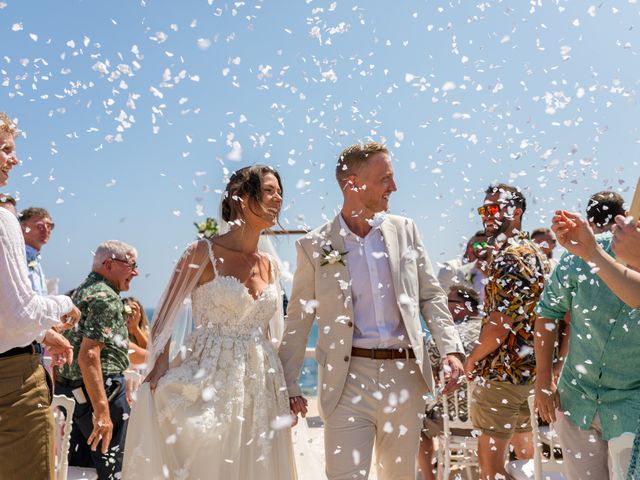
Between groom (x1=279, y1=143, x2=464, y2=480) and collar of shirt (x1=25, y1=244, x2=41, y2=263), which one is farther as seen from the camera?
collar of shirt (x1=25, y1=244, x2=41, y2=263)

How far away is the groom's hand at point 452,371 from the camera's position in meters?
3.62

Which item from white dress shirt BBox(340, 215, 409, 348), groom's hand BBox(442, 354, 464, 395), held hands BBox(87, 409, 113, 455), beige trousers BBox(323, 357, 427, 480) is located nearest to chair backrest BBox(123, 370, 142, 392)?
held hands BBox(87, 409, 113, 455)

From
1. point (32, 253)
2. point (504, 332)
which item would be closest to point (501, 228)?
point (504, 332)

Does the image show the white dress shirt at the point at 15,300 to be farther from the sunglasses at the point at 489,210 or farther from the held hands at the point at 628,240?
the sunglasses at the point at 489,210

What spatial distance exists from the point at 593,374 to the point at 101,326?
288cm

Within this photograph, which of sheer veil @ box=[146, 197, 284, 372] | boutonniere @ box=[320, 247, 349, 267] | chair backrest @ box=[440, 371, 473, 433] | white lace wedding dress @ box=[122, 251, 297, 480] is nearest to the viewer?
white lace wedding dress @ box=[122, 251, 297, 480]

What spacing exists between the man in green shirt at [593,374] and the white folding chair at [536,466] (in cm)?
60

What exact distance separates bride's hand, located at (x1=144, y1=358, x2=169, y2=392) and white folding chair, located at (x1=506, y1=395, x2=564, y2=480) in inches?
77.5

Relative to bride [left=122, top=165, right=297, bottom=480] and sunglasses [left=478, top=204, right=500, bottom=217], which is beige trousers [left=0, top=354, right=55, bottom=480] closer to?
bride [left=122, top=165, right=297, bottom=480]

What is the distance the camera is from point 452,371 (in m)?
3.66

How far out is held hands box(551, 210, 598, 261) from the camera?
2877 millimetres

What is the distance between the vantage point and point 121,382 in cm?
468

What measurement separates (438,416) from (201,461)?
2.73 m

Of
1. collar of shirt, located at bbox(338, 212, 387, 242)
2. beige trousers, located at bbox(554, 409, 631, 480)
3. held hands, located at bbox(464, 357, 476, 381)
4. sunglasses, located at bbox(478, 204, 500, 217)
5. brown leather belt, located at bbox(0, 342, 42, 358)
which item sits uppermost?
sunglasses, located at bbox(478, 204, 500, 217)
